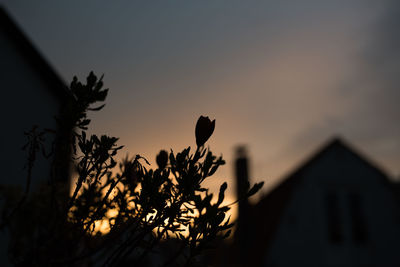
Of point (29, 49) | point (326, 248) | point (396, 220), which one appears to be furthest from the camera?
point (396, 220)

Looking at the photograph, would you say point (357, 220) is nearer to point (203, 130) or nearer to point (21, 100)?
point (21, 100)

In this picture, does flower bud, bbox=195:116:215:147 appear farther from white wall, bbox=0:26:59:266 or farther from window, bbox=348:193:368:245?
window, bbox=348:193:368:245

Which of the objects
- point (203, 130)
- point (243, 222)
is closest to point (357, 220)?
point (243, 222)

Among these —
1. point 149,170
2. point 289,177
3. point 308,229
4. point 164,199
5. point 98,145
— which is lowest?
point 164,199

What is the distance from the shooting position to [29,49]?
238 inches

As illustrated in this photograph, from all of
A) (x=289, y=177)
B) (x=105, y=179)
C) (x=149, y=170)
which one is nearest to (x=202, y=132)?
(x=149, y=170)

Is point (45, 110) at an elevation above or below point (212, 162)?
above

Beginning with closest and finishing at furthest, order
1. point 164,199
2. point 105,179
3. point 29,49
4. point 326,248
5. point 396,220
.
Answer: point 164,199
point 105,179
point 29,49
point 326,248
point 396,220

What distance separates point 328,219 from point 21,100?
45.8 feet

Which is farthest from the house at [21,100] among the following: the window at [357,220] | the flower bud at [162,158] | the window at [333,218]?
the window at [357,220]

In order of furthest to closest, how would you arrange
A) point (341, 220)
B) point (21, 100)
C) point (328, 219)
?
1. point (328, 219)
2. point (341, 220)
3. point (21, 100)

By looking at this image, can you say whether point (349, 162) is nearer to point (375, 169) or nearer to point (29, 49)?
point (375, 169)

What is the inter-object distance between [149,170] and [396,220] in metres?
17.6

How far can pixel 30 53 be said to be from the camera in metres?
6.11
